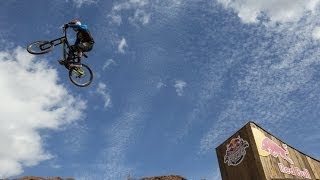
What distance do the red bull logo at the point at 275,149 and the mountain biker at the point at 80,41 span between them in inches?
476

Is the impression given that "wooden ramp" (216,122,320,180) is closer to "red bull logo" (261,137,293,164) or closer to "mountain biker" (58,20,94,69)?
"red bull logo" (261,137,293,164)

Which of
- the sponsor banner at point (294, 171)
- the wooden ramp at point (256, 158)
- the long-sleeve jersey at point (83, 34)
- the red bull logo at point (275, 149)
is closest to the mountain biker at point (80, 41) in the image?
the long-sleeve jersey at point (83, 34)

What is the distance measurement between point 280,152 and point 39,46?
1602cm

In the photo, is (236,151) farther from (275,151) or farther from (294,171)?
(294,171)

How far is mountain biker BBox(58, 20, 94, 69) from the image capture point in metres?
14.1

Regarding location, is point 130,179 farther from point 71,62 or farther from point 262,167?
point 71,62

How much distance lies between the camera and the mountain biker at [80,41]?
14078 mm

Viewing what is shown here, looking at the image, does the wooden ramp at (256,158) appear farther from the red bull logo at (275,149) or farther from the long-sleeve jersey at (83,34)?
the long-sleeve jersey at (83,34)

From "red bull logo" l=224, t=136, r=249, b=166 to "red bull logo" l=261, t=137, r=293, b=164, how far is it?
3.90ft

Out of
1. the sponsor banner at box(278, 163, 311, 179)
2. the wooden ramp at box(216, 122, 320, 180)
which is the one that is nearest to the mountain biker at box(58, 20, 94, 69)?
the wooden ramp at box(216, 122, 320, 180)

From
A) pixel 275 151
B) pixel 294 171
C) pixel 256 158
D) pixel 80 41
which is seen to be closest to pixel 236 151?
pixel 256 158

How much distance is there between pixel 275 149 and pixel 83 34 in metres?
14.3

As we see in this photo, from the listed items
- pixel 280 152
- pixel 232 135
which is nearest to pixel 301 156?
pixel 280 152

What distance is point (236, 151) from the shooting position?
2145 centimetres
